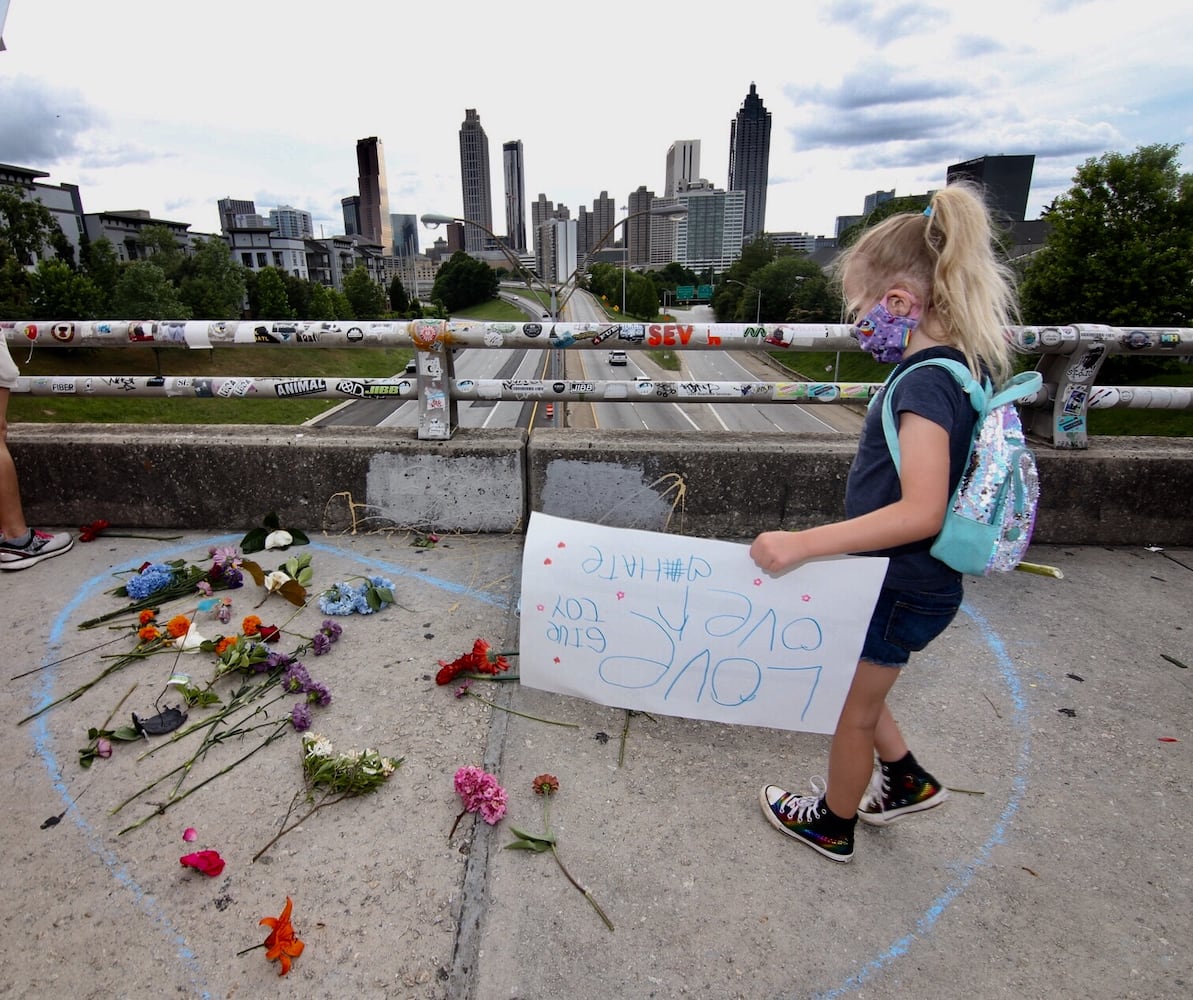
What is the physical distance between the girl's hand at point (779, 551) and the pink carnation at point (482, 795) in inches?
43.3

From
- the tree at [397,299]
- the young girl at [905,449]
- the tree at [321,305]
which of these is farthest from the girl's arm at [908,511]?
the tree at [397,299]

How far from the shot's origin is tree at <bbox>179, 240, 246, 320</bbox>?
69.8m

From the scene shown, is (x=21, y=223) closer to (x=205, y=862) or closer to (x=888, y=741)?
(x=205, y=862)

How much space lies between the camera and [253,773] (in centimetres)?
224

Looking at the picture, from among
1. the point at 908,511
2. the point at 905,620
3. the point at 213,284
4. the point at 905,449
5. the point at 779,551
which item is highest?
the point at 213,284

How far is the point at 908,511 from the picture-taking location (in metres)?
1.61

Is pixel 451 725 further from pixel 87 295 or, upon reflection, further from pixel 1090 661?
pixel 87 295

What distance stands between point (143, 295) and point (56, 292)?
702 cm

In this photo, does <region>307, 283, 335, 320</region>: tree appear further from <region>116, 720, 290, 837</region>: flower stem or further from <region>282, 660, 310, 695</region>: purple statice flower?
<region>116, 720, 290, 837</region>: flower stem

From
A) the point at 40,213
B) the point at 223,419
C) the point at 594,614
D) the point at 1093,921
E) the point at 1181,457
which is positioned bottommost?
the point at 223,419

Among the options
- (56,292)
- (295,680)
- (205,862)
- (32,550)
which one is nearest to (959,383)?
(205,862)

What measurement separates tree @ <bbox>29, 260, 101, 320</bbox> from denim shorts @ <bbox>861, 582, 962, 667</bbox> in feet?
203

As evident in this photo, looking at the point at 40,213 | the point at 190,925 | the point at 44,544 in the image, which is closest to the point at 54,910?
the point at 190,925

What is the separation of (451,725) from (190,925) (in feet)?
3.11
